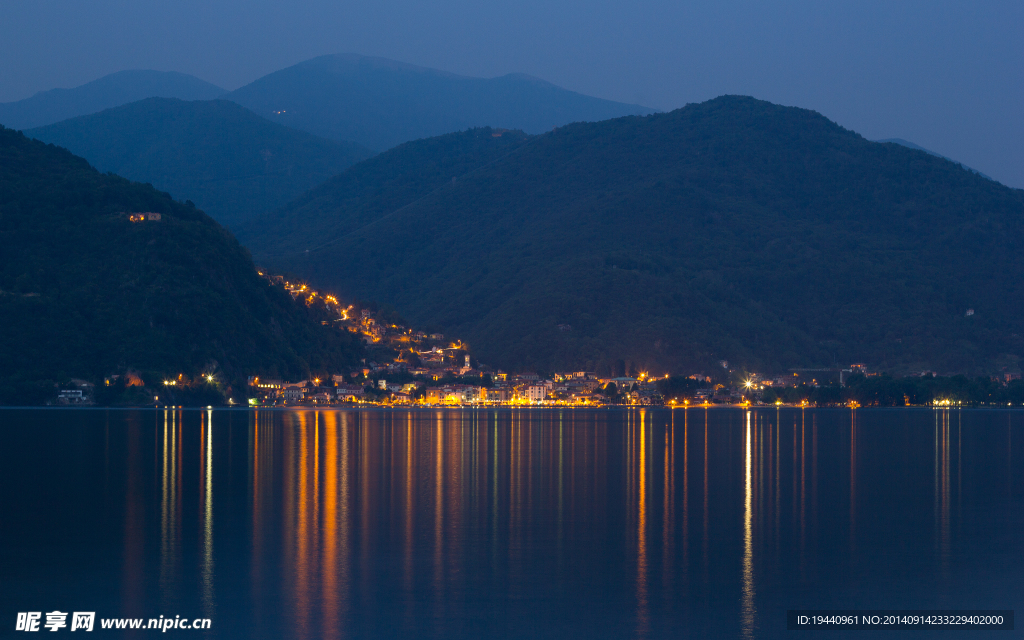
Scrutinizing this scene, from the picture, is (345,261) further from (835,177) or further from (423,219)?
(835,177)

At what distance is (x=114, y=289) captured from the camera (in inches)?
3012

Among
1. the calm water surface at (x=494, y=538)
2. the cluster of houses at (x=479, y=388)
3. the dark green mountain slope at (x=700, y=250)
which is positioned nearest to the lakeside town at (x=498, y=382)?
the cluster of houses at (x=479, y=388)

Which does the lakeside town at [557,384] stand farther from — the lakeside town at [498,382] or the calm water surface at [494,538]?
the calm water surface at [494,538]

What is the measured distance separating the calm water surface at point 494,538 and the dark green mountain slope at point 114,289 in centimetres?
3295

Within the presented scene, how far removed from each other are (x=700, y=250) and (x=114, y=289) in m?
92.2

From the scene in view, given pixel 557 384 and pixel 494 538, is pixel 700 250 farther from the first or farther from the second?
pixel 494 538

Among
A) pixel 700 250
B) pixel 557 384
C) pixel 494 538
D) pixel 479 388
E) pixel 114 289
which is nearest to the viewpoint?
pixel 494 538

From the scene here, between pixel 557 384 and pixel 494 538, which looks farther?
pixel 557 384

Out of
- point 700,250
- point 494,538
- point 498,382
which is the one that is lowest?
point 498,382

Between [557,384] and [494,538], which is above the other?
[494,538]

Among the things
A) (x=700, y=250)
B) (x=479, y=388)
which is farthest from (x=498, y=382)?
(x=700, y=250)

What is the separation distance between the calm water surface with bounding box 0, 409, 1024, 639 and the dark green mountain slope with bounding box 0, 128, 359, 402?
32947 millimetres

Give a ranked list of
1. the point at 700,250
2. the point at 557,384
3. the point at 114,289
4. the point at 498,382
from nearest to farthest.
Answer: the point at 114,289 → the point at 557,384 → the point at 498,382 → the point at 700,250

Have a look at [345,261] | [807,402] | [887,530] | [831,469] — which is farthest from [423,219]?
[887,530]
